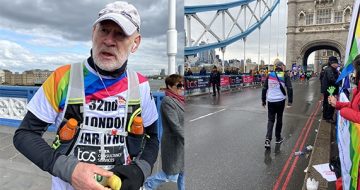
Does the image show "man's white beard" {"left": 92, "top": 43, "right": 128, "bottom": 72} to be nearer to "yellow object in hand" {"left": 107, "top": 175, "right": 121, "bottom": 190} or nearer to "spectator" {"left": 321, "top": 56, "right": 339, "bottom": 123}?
"yellow object in hand" {"left": 107, "top": 175, "right": 121, "bottom": 190}

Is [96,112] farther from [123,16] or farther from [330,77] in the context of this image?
[330,77]

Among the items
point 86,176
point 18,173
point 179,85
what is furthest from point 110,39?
point 18,173

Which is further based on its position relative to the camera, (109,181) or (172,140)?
(172,140)

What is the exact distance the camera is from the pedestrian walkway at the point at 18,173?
7.39ft

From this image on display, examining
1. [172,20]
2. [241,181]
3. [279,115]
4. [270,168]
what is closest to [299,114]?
[279,115]

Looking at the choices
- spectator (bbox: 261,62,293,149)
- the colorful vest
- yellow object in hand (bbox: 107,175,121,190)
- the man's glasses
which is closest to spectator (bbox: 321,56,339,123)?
spectator (bbox: 261,62,293,149)

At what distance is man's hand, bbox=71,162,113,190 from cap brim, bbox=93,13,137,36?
0.34 metres

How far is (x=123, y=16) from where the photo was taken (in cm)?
81

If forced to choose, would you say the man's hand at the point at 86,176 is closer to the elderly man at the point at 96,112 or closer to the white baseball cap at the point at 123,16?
the elderly man at the point at 96,112

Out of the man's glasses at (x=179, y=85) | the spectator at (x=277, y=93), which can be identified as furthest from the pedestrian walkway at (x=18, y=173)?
the spectator at (x=277, y=93)

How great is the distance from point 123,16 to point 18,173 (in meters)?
2.21

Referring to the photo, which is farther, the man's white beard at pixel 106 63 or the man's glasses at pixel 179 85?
the man's glasses at pixel 179 85

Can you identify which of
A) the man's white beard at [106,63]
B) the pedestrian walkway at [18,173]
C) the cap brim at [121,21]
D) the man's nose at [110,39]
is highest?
the cap brim at [121,21]

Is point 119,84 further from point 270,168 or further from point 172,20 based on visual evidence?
point 270,168
